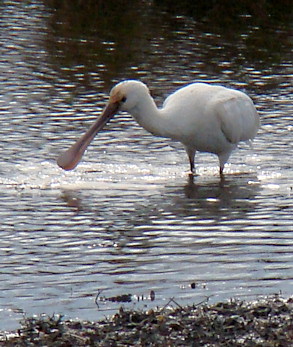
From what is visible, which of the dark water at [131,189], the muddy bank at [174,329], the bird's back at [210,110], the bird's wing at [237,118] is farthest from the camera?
the bird's wing at [237,118]

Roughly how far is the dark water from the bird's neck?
0.55 metres

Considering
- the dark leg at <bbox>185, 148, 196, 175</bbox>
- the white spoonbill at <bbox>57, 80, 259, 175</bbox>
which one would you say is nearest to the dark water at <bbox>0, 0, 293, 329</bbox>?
the dark leg at <bbox>185, 148, 196, 175</bbox>

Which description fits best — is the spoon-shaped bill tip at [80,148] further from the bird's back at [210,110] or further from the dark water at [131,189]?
the bird's back at [210,110]

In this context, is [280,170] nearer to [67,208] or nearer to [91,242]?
[67,208]

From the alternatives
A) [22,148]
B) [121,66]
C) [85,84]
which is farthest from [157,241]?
[121,66]

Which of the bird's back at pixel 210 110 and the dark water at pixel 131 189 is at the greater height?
the bird's back at pixel 210 110

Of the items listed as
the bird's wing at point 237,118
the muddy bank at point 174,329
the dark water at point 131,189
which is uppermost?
the bird's wing at point 237,118

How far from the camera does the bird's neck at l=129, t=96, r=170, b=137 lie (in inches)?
409

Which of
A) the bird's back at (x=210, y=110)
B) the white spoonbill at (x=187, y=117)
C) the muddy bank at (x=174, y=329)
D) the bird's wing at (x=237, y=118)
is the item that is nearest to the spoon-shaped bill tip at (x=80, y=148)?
the white spoonbill at (x=187, y=117)

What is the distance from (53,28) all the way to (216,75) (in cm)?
513

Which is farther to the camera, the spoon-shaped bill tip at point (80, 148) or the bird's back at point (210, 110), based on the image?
the bird's back at point (210, 110)

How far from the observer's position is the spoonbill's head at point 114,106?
10.3 m

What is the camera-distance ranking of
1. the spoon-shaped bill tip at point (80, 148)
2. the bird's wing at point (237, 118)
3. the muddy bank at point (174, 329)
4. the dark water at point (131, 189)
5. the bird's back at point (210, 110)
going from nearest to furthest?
the muddy bank at point (174, 329)
the dark water at point (131, 189)
the spoon-shaped bill tip at point (80, 148)
the bird's back at point (210, 110)
the bird's wing at point (237, 118)

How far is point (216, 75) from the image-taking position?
1611cm
